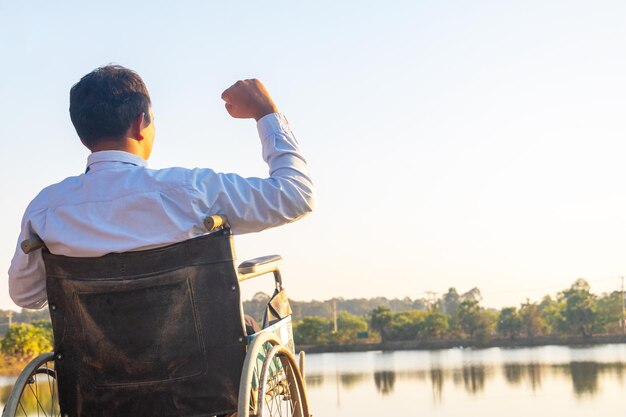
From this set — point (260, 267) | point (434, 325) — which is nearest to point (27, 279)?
point (260, 267)

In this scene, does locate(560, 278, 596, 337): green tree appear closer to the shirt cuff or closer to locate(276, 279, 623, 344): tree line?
locate(276, 279, 623, 344): tree line

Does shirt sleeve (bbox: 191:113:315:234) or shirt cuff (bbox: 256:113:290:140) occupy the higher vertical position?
shirt cuff (bbox: 256:113:290:140)

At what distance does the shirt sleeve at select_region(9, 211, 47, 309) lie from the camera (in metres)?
1.57

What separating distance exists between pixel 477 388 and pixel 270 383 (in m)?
11.6

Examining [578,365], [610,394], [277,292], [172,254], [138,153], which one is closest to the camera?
[172,254]

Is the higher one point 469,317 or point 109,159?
point 109,159

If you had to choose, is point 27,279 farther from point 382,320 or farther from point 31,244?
point 382,320

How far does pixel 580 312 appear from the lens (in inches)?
1009

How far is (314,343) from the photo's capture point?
86.4 feet

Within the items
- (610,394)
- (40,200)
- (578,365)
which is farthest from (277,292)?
(578,365)

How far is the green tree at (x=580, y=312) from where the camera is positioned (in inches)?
1009

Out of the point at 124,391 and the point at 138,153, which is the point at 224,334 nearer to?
the point at 124,391

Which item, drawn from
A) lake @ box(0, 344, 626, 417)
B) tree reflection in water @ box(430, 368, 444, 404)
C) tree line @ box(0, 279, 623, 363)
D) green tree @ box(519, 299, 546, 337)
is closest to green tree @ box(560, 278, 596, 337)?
tree line @ box(0, 279, 623, 363)

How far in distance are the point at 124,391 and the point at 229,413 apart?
0.17 meters
